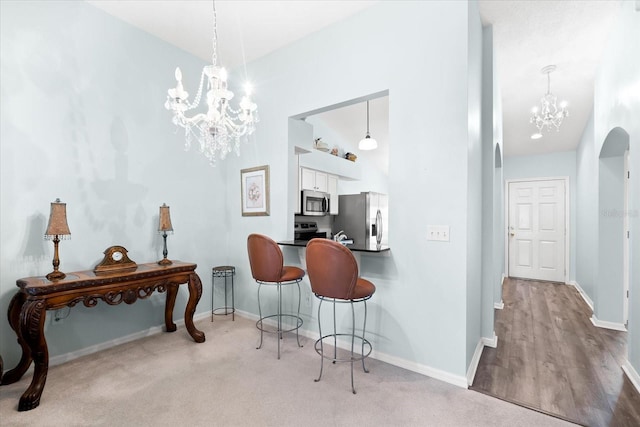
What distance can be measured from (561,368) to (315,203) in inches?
135

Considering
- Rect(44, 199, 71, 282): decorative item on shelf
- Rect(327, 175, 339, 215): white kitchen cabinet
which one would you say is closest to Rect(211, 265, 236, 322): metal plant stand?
Rect(44, 199, 71, 282): decorative item on shelf

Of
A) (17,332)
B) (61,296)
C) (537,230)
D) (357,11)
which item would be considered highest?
(357,11)

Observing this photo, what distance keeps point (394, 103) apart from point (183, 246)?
2.77m

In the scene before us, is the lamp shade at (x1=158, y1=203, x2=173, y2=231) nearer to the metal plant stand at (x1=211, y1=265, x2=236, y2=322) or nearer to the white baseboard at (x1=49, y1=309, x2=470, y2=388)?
the metal plant stand at (x1=211, y1=265, x2=236, y2=322)

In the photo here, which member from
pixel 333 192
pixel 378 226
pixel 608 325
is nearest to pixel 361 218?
pixel 378 226

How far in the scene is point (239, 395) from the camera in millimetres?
2043

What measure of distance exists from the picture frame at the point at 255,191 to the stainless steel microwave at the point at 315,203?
1.07m

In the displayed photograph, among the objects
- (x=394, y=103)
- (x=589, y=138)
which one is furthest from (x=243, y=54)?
(x=589, y=138)

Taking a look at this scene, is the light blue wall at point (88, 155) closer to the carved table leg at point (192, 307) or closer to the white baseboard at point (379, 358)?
the white baseboard at point (379, 358)

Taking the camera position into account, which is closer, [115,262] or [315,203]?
[115,262]

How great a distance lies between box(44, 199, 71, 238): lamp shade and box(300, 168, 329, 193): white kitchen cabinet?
2.85 meters

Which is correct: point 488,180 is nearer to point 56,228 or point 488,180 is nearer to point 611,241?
point 611,241

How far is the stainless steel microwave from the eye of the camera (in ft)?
14.8

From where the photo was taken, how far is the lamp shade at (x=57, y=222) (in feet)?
7.27
